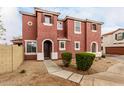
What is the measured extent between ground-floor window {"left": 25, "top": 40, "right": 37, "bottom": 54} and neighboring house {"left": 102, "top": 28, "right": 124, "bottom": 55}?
19.0m

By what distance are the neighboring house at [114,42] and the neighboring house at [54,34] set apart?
36.0 feet

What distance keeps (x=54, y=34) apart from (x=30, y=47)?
11.1 feet

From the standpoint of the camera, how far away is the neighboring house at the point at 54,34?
1412 centimetres

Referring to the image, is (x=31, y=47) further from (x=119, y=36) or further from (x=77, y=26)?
(x=119, y=36)

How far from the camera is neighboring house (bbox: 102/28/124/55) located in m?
25.7

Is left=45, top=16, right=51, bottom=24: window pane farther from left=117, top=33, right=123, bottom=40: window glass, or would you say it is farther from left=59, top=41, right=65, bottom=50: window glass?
left=117, top=33, right=123, bottom=40: window glass

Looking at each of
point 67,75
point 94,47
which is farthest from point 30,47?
point 94,47

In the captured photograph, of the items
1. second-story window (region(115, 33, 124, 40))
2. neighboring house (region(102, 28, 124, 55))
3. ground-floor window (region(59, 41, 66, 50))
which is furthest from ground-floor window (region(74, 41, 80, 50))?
second-story window (region(115, 33, 124, 40))

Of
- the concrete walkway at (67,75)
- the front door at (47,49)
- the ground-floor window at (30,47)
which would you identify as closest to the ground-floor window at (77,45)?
the front door at (47,49)

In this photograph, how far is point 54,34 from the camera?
14758 mm
